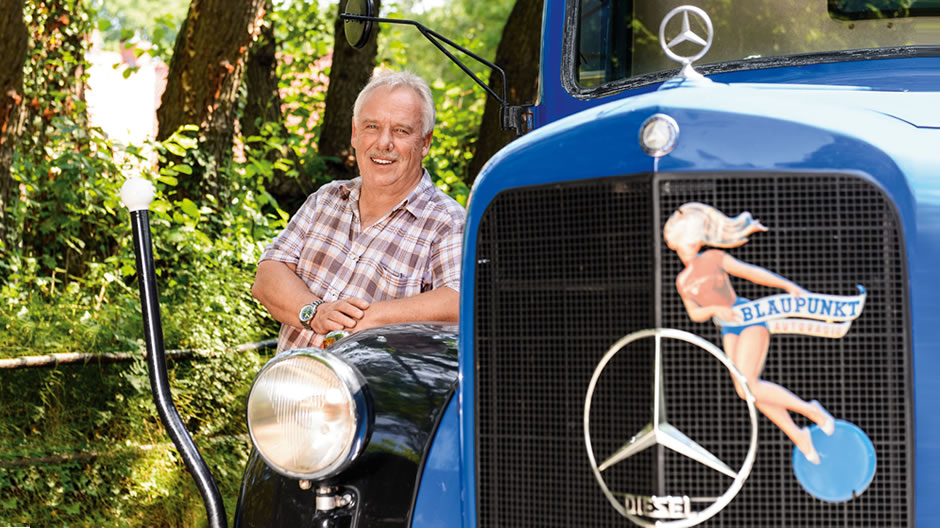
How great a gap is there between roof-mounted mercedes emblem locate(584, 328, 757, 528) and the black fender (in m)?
0.59

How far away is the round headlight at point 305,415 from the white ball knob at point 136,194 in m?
0.65

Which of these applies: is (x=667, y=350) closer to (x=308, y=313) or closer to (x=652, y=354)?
(x=652, y=354)

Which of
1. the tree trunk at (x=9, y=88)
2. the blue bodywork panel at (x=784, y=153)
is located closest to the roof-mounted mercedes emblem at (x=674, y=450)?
the blue bodywork panel at (x=784, y=153)

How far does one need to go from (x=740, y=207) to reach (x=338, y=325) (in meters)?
1.69

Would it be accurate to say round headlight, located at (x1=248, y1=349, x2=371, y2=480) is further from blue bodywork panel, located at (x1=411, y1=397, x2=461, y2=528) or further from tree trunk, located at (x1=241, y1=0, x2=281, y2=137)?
tree trunk, located at (x1=241, y1=0, x2=281, y2=137)

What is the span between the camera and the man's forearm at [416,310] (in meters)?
3.68

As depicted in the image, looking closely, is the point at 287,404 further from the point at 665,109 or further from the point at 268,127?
the point at 268,127

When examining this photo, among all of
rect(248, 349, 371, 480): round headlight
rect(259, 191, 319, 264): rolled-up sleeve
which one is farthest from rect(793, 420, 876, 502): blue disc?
rect(259, 191, 319, 264): rolled-up sleeve

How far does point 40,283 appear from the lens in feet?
23.5

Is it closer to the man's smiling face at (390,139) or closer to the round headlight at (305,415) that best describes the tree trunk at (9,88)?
the man's smiling face at (390,139)

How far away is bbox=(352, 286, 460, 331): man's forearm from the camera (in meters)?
3.68

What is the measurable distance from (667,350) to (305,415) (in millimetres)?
838

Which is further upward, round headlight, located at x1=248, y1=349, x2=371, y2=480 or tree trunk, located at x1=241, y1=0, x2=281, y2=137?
tree trunk, located at x1=241, y1=0, x2=281, y2=137

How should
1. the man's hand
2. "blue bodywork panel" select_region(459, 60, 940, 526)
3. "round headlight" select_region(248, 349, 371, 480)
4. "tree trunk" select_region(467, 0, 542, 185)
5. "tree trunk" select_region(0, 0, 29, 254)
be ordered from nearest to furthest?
1. "blue bodywork panel" select_region(459, 60, 940, 526)
2. "round headlight" select_region(248, 349, 371, 480)
3. the man's hand
4. "tree trunk" select_region(0, 0, 29, 254)
5. "tree trunk" select_region(467, 0, 542, 185)
